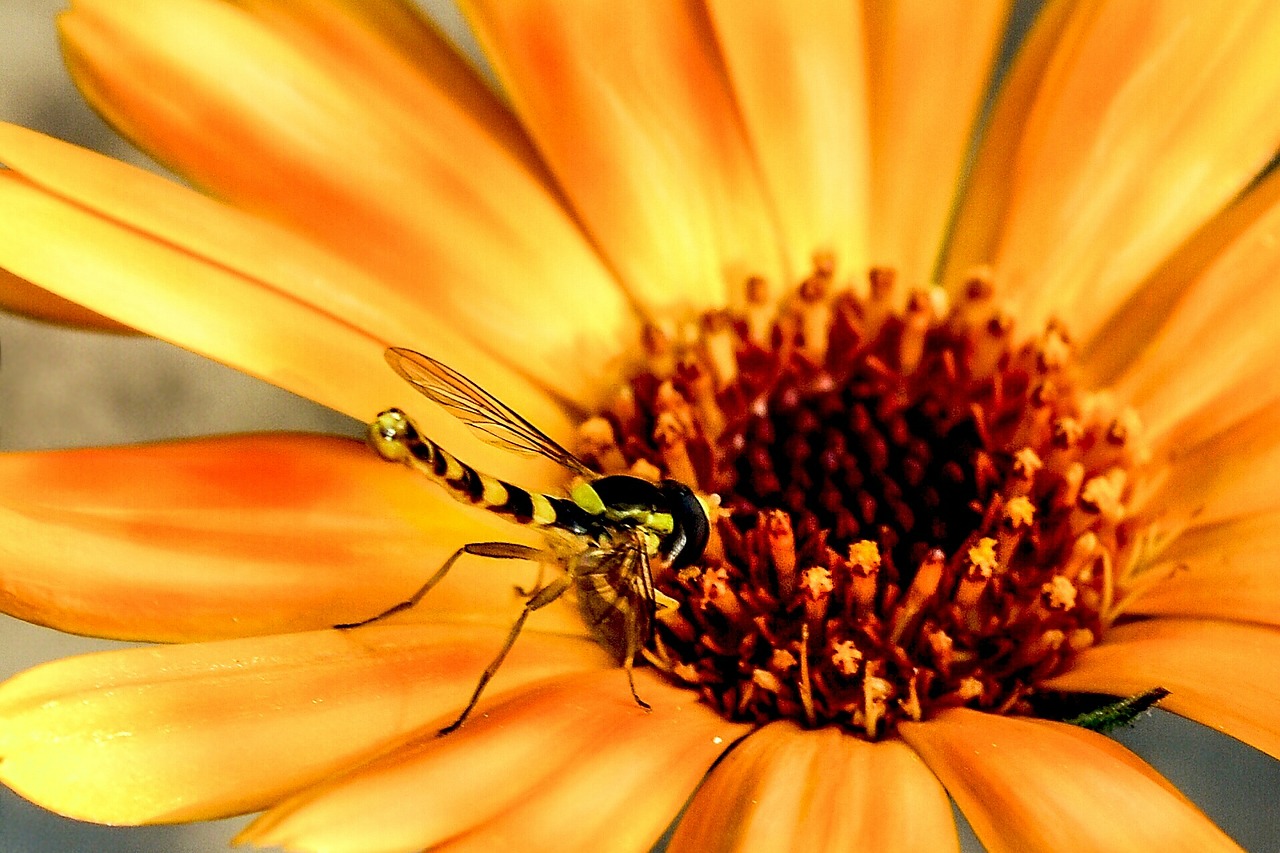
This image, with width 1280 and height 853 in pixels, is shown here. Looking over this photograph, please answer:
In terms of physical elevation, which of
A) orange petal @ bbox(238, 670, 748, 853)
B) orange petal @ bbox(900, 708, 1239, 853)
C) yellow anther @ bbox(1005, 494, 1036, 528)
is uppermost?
yellow anther @ bbox(1005, 494, 1036, 528)

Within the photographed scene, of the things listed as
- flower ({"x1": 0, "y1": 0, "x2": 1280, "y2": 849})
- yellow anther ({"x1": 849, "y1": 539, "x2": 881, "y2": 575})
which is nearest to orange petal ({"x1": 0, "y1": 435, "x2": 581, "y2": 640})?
flower ({"x1": 0, "y1": 0, "x2": 1280, "y2": 849})

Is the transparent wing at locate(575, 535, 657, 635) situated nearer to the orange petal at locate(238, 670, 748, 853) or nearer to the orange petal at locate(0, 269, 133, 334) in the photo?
the orange petal at locate(238, 670, 748, 853)

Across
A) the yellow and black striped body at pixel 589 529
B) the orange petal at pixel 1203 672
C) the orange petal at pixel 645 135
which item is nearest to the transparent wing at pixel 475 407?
the yellow and black striped body at pixel 589 529

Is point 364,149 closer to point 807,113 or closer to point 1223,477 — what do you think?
point 807,113

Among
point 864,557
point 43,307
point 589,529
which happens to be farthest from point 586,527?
point 43,307

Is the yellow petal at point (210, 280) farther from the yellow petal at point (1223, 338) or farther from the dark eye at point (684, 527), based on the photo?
the yellow petal at point (1223, 338)

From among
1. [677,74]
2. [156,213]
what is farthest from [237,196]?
[677,74]
